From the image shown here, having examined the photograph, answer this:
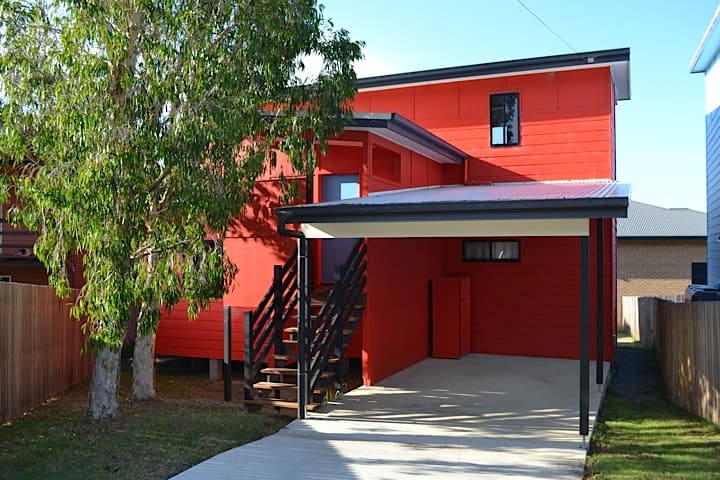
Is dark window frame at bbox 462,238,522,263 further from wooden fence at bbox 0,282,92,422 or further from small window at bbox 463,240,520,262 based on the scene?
wooden fence at bbox 0,282,92,422

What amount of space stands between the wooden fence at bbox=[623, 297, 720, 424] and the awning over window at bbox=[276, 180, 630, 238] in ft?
6.41

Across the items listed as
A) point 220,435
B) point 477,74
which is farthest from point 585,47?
point 220,435

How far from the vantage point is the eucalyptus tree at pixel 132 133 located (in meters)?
6.98

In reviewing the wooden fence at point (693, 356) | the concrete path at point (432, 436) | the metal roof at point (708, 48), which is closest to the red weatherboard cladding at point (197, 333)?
the concrete path at point (432, 436)

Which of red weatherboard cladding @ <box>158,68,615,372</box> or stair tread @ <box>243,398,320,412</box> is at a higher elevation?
red weatherboard cladding @ <box>158,68,615,372</box>

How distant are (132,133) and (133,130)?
39 mm

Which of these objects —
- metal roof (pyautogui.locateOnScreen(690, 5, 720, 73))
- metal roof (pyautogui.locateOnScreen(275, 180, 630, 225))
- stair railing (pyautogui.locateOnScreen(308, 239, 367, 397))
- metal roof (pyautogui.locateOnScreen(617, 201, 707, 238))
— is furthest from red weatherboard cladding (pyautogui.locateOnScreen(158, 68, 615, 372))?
metal roof (pyautogui.locateOnScreen(617, 201, 707, 238))

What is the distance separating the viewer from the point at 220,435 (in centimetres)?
773

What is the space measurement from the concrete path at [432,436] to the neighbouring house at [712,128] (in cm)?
960

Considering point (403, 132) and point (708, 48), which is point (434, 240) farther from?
point (708, 48)

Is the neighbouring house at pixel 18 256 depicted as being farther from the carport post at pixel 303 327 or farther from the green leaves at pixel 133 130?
the carport post at pixel 303 327

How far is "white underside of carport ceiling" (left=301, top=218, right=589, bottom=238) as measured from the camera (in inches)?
302

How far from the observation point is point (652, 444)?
296 inches

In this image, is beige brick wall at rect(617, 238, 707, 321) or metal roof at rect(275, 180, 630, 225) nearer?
metal roof at rect(275, 180, 630, 225)
